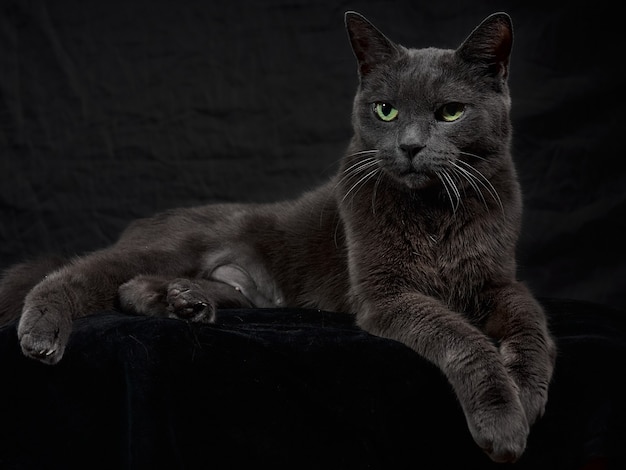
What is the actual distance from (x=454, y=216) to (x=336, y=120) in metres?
1.02

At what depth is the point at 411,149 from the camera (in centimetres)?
206

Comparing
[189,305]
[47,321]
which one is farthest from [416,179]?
[47,321]

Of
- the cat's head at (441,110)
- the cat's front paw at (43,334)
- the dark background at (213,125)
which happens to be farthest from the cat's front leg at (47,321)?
the dark background at (213,125)

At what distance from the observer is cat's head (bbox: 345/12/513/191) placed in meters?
2.08

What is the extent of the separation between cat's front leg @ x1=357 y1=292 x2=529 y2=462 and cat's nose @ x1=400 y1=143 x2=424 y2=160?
33cm

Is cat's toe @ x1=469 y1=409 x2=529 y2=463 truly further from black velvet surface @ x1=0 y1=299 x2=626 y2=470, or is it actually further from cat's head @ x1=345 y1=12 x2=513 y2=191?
cat's head @ x1=345 y1=12 x2=513 y2=191

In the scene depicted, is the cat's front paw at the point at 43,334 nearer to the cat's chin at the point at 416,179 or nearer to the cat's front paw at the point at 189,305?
the cat's front paw at the point at 189,305

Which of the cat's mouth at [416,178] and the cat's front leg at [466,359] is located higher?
the cat's mouth at [416,178]

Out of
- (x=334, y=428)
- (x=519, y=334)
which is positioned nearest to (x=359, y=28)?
(x=519, y=334)

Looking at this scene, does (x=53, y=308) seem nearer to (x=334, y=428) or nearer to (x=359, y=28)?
(x=334, y=428)

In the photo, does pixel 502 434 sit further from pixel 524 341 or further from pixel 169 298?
pixel 169 298

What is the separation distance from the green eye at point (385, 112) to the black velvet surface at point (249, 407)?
53cm

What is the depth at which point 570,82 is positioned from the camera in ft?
10.1

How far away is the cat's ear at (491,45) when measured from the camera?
2105 mm
